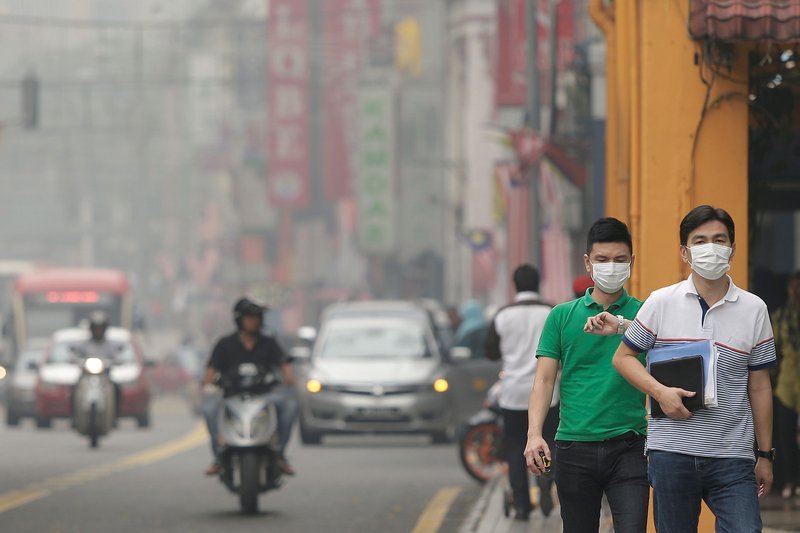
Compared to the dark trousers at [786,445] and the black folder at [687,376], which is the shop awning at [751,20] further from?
the dark trousers at [786,445]

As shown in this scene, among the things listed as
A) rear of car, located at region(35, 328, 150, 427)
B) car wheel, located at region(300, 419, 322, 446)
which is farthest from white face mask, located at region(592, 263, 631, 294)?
rear of car, located at region(35, 328, 150, 427)

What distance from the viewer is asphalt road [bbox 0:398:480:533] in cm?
1495

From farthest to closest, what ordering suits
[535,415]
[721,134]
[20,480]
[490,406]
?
[20,480], [490,406], [721,134], [535,415]

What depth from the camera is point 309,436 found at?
85.4 ft

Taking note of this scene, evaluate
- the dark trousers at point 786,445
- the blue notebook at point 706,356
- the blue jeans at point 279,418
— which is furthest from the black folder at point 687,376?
the blue jeans at point 279,418

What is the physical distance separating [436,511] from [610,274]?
26.6ft

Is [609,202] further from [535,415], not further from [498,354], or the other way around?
[535,415]

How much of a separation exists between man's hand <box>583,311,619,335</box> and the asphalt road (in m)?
6.48

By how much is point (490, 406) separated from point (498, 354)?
2660 millimetres

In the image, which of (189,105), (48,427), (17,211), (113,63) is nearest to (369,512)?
(48,427)

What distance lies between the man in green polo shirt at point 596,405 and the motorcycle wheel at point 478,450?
33.3ft

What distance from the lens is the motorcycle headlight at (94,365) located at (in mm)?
26266

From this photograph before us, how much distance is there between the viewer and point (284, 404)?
52.3ft

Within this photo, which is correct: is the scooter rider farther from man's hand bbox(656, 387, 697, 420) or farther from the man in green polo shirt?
man's hand bbox(656, 387, 697, 420)
